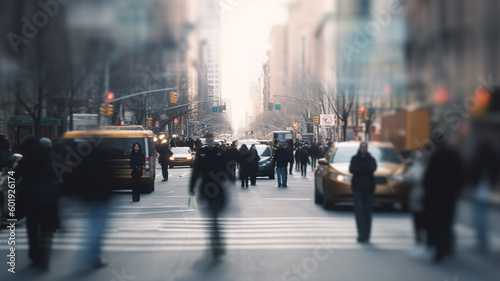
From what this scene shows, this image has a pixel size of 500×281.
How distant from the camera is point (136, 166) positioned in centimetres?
1947

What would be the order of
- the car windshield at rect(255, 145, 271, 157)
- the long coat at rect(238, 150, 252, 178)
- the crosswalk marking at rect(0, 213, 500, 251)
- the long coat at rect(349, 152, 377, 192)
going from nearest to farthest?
the long coat at rect(349, 152, 377, 192) < the crosswalk marking at rect(0, 213, 500, 251) < the long coat at rect(238, 150, 252, 178) < the car windshield at rect(255, 145, 271, 157)

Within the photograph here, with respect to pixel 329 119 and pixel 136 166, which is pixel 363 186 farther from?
pixel 136 166

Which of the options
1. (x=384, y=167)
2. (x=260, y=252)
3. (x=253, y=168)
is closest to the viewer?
(x=384, y=167)

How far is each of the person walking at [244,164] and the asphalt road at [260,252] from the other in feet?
45.5

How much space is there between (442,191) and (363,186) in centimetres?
184

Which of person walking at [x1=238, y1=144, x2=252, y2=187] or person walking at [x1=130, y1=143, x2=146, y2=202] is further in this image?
person walking at [x1=238, y1=144, x2=252, y2=187]

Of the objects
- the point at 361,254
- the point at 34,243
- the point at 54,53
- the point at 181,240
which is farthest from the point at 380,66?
the point at 181,240

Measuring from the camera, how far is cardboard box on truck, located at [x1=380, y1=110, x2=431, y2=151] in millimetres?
2535

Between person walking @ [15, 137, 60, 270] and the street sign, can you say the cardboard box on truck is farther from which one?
person walking @ [15, 137, 60, 270]

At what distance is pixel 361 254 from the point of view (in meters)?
5.76

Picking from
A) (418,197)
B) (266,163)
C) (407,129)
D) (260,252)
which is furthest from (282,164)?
(418,197)

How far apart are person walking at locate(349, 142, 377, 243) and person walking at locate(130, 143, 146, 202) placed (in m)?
14.6

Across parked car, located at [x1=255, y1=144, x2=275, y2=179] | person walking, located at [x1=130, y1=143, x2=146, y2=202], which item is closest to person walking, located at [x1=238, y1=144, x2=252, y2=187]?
parked car, located at [x1=255, y1=144, x2=275, y2=179]

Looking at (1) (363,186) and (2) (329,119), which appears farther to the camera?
(2) (329,119)
